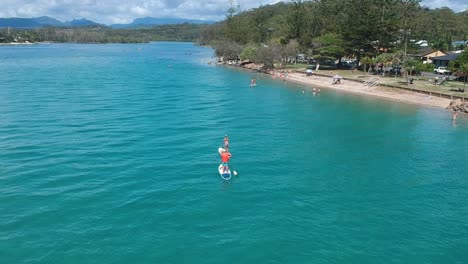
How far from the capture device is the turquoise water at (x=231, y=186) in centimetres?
2116

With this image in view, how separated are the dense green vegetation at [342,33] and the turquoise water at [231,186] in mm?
34085

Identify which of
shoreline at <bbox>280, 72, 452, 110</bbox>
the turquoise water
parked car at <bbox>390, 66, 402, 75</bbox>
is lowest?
the turquoise water

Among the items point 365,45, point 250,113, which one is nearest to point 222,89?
point 250,113

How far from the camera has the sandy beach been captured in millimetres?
60125

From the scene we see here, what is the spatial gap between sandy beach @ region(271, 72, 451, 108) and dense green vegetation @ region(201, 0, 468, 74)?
26.9ft

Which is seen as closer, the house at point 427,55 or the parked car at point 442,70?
the parked car at point 442,70

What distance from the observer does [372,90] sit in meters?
70.6

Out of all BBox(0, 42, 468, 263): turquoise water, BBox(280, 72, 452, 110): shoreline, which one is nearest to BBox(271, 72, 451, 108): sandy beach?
BBox(280, 72, 452, 110): shoreline

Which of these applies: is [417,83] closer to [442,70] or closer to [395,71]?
[395,71]

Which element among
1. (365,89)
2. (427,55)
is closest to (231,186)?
(365,89)

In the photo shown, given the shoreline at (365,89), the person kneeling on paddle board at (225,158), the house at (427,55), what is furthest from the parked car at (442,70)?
the person kneeling on paddle board at (225,158)

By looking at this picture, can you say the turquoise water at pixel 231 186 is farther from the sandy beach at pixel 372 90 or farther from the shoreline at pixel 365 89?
the sandy beach at pixel 372 90

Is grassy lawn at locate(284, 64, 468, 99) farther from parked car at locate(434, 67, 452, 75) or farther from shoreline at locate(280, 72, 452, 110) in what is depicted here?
parked car at locate(434, 67, 452, 75)

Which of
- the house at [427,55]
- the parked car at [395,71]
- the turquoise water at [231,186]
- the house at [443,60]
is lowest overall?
the turquoise water at [231,186]
